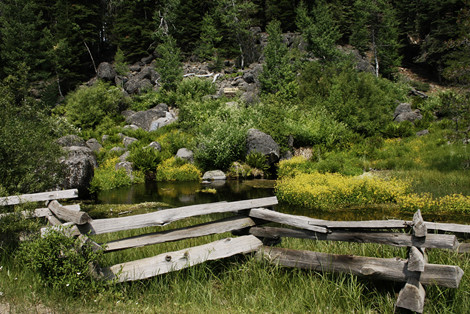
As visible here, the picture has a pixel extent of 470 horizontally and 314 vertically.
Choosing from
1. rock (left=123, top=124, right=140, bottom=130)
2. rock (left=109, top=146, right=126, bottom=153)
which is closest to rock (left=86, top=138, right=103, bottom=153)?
rock (left=109, top=146, right=126, bottom=153)

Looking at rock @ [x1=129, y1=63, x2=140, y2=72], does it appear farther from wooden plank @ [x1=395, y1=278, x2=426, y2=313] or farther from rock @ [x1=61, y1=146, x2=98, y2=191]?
wooden plank @ [x1=395, y1=278, x2=426, y2=313]

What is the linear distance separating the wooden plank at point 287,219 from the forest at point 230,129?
2.26 feet

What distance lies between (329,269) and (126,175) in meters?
17.5

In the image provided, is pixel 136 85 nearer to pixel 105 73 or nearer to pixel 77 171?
pixel 105 73

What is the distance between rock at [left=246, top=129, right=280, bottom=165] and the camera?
68.3 ft

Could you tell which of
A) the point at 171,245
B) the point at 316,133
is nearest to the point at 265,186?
the point at 316,133

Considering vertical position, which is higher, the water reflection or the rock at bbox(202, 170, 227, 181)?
the rock at bbox(202, 170, 227, 181)

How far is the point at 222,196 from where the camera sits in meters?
15.6

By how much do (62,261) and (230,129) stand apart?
1793 cm

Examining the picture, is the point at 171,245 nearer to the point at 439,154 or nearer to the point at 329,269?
the point at 329,269

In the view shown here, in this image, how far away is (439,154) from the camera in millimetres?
18062

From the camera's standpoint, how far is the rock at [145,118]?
30891mm

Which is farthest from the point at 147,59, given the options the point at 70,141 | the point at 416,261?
the point at 416,261

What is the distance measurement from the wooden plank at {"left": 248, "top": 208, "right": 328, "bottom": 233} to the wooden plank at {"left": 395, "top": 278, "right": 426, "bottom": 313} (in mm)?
1217
